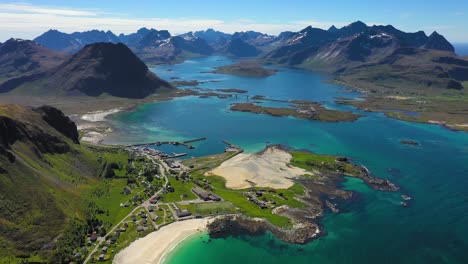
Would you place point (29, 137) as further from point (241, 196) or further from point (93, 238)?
point (241, 196)

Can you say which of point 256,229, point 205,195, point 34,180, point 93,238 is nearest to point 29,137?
point 34,180

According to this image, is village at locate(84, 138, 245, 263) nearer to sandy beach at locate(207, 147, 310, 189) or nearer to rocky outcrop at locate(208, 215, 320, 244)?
rocky outcrop at locate(208, 215, 320, 244)

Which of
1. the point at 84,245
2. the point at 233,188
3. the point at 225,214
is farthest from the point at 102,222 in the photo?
the point at 233,188

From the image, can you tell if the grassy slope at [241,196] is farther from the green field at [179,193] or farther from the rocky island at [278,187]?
the green field at [179,193]

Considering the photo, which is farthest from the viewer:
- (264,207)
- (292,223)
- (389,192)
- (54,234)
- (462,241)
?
(389,192)

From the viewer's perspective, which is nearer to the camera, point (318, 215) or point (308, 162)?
point (318, 215)

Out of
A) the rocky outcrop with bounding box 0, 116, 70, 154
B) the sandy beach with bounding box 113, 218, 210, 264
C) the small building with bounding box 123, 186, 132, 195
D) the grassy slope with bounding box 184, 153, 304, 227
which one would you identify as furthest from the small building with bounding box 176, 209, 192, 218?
the rocky outcrop with bounding box 0, 116, 70, 154

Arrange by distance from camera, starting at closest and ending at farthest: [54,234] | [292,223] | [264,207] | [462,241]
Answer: [54,234]
[462,241]
[292,223]
[264,207]

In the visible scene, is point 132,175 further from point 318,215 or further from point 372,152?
point 372,152
